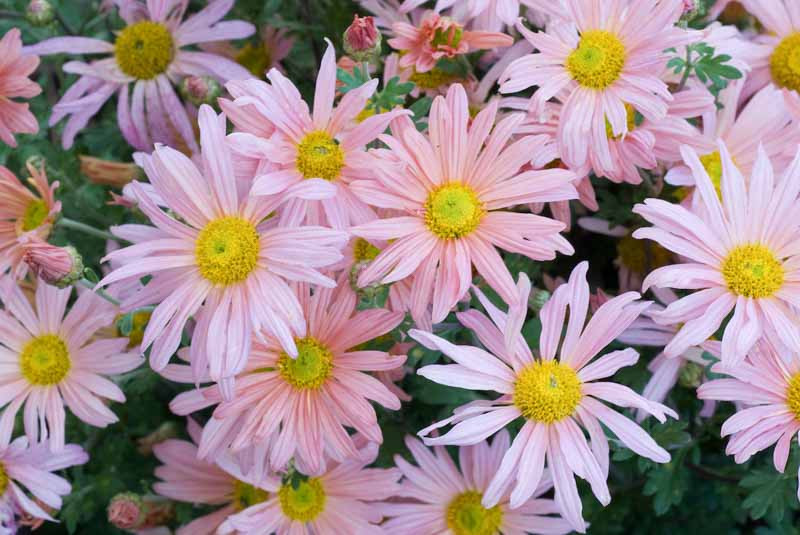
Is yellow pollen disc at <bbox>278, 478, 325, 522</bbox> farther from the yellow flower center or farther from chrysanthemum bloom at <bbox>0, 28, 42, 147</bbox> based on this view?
chrysanthemum bloom at <bbox>0, 28, 42, 147</bbox>

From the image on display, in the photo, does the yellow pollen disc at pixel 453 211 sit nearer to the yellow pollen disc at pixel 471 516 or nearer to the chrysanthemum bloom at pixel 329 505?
the chrysanthemum bloom at pixel 329 505

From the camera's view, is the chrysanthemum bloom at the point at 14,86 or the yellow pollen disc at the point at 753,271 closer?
the yellow pollen disc at the point at 753,271

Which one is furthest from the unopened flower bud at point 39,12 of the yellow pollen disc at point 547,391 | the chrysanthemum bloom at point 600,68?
the yellow pollen disc at point 547,391

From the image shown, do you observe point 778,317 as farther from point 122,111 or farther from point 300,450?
point 122,111

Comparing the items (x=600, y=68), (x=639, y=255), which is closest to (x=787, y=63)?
(x=639, y=255)

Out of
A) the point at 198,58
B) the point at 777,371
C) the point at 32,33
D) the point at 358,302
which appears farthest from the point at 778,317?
the point at 32,33

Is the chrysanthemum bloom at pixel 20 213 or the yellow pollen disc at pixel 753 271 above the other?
the chrysanthemum bloom at pixel 20 213

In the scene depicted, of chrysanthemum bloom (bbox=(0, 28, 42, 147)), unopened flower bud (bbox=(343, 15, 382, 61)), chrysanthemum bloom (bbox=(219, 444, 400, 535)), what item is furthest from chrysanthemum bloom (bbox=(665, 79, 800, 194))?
chrysanthemum bloom (bbox=(0, 28, 42, 147))
